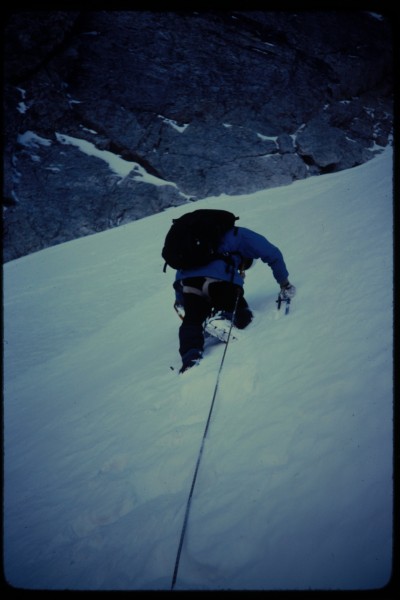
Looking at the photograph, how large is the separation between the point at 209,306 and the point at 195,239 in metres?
0.86

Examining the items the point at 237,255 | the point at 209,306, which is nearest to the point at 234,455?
the point at 209,306

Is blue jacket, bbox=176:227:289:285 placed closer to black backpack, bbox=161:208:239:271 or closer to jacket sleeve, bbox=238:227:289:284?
jacket sleeve, bbox=238:227:289:284

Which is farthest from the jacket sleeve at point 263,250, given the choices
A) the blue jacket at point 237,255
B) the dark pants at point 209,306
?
the dark pants at point 209,306

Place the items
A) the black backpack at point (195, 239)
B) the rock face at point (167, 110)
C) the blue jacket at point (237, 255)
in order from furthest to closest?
the rock face at point (167, 110) → the blue jacket at point (237, 255) → the black backpack at point (195, 239)

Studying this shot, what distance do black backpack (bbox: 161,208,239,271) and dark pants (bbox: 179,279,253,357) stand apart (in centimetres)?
32

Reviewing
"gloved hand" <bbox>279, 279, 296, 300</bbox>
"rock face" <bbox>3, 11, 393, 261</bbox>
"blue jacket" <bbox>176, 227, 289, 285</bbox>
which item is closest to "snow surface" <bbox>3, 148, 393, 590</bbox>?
"gloved hand" <bbox>279, 279, 296, 300</bbox>

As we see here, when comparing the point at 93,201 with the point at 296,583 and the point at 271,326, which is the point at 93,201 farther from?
the point at 296,583

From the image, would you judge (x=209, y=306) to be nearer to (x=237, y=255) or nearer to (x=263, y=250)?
(x=237, y=255)

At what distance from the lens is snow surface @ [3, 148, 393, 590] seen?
148 cm

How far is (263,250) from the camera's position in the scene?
3.84 metres

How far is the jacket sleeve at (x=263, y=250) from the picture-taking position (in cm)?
385

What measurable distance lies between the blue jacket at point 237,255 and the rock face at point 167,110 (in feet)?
59.5

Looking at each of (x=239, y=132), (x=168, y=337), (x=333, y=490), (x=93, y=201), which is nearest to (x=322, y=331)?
Result: (x=333, y=490)

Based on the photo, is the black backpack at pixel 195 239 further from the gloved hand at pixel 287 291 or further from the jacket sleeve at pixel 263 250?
the gloved hand at pixel 287 291
